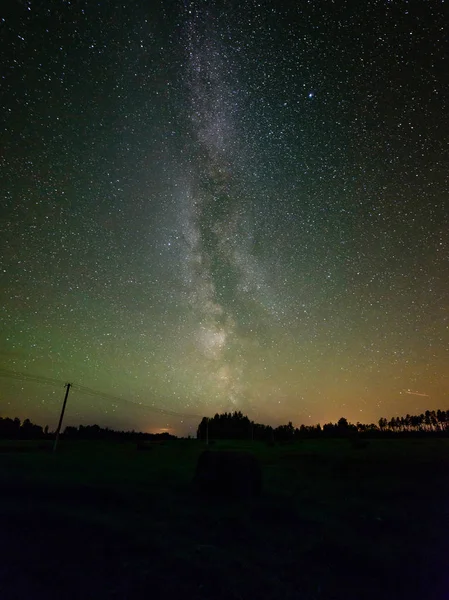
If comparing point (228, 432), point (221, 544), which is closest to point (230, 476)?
point (221, 544)

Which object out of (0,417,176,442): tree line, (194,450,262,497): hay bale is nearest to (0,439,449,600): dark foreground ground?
(194,450,262,497): hay bale

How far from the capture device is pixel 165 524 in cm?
1111

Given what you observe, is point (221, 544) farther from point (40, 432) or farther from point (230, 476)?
point (40, 432)

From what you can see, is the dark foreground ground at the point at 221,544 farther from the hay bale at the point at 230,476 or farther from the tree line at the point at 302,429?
the tree line at the point at 302,429

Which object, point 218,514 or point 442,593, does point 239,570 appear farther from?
point 218,514

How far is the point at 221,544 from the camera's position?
942 cm

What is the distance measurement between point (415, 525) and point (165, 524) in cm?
769

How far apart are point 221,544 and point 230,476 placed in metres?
6.89

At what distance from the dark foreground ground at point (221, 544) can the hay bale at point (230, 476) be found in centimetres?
75

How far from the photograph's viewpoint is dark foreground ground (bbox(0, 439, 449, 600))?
6.77m

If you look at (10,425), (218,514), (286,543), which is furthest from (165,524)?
(10,425)

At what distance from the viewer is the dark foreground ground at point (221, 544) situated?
6.77 meters

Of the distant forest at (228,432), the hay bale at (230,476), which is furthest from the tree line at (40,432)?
the hay bale at (230,476)

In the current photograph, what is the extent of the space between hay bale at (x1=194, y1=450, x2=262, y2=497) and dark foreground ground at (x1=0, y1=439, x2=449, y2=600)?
0.75 meters
